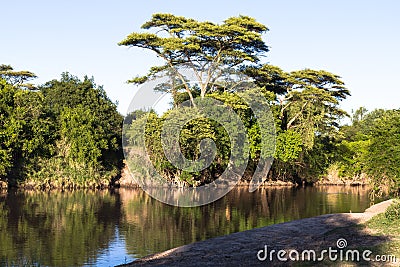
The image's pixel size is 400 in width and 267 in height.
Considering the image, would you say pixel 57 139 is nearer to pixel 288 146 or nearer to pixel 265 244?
pixel 288 146

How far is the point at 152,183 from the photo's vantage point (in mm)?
43219

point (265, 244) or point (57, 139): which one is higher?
point (57, 139)

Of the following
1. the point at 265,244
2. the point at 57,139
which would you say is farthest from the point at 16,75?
the point at 265,244

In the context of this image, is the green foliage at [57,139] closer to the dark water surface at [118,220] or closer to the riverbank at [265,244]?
the dark water surface at [118,220]

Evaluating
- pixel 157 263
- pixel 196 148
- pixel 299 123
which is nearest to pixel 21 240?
pixel 157 263

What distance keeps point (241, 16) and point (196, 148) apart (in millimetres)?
10658

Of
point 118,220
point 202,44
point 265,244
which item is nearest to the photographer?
point 265,244

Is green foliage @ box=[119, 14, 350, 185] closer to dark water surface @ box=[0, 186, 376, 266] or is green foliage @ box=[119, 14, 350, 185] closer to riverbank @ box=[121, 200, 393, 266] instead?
dark water surface @ box=[0, 186, 376, 266]

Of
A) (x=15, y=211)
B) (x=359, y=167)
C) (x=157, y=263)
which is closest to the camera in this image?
(x=157, y=263)

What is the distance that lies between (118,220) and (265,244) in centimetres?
1112

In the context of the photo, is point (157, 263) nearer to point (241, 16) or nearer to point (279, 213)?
point (279, 213)

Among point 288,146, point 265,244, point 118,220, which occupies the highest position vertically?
point 288,146

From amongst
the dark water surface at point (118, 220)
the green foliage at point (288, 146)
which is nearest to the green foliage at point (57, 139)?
the dark water surface at point (118, 220)

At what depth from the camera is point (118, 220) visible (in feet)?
83.0
